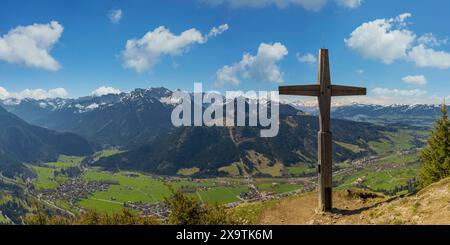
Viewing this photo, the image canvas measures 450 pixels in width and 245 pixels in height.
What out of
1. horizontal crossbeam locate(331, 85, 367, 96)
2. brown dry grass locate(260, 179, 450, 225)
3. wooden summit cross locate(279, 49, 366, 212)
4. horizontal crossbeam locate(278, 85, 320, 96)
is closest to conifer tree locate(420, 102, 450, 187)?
brown dry grass locate(260, 179, 450, 225)

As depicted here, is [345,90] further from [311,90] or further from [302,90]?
[302,90]

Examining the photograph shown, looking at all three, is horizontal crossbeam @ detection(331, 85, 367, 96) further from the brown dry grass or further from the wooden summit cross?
the brown dry grass

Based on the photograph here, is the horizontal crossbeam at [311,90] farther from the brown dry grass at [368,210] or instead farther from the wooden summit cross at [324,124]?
the brown dry grass at [368,210]

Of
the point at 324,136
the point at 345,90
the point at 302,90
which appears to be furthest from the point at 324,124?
the point at 345,90

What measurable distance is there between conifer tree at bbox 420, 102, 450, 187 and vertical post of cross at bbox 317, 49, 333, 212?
22.5 meters

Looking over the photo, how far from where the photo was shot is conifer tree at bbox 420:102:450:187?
3881 cm

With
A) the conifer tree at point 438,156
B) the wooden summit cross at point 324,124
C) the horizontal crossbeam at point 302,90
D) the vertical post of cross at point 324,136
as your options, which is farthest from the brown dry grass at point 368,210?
the conifer tree at point 438,156

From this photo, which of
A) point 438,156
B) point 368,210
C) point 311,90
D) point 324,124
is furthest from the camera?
point 438,156

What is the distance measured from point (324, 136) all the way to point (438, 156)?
26.3 metres

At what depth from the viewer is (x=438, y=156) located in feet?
133

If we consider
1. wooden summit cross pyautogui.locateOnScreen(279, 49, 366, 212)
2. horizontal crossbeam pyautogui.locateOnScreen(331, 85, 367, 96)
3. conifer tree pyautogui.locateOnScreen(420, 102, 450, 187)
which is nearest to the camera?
wooden summit cross pyautogui.locateOnScreen(279, 49, 366, 212)
